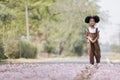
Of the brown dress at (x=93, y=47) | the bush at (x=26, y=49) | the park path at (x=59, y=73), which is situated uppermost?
the brown dress at (x=93, y=47)

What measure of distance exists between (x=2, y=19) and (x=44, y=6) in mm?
31662

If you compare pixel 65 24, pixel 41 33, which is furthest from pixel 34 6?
pixel 41 33

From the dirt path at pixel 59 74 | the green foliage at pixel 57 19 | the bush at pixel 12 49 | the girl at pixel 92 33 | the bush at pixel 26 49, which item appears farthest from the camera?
the green foliage at pixel 57 19

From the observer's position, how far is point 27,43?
45.8m

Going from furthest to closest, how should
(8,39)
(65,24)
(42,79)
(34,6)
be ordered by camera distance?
(34,6)
(65,24)
(8,39)
(42,79)

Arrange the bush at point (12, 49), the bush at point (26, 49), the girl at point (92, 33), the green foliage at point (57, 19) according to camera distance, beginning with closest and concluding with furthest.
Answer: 1. the girl at point (92, 33)
2. the bush at point (12, 49)
3. the bush at point (26, 49)
4. the green foliage at point (57, 19)

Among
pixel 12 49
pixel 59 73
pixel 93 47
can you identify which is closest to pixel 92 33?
pixel 93 47

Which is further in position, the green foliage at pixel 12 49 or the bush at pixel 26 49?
the bush at pixel 26 49

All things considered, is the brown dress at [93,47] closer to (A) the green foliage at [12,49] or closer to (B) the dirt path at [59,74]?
(B) the dirt path at [59,74]

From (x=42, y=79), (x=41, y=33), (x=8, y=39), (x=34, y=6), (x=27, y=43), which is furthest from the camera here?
(x=41, y=33)

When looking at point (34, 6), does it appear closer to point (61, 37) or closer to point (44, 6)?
point (44, 6)

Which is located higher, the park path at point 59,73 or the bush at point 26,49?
the park path at point 59,73

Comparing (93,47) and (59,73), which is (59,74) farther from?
(93,47)

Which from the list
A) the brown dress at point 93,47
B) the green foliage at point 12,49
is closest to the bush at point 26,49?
the green foliage at point 12,49
